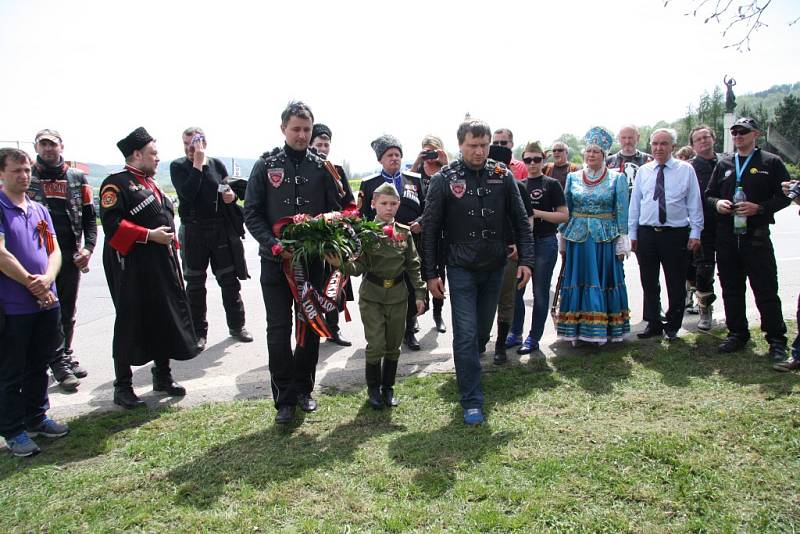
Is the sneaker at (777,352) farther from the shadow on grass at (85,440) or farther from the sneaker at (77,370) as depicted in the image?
the sneaker at (77,370)

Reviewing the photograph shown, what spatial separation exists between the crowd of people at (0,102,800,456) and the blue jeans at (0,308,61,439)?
0.04 ft

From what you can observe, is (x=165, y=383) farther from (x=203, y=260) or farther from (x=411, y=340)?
(x=411, y=340)

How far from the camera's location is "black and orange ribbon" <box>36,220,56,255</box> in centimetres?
458

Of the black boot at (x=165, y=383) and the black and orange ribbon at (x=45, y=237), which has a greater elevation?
the black and orange ribbon at (x=45, y=237)

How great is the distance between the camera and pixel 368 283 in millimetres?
4844

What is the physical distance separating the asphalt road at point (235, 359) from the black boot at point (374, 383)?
607 millimetres

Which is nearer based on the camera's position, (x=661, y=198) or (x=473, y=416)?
(x=473, y=416)

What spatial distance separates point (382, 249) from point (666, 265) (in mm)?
3480

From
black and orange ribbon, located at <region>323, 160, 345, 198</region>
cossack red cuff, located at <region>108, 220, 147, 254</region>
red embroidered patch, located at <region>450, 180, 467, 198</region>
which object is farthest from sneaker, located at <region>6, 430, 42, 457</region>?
red embroidered patch, located at <region>450, 180, 467, 198</region>

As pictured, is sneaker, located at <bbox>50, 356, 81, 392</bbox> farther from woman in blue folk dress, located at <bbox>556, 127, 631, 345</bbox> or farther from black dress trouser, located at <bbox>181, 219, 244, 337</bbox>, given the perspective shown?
woman in blue folk dress, located at <bbox>556, 127, 631, 345</bbox>

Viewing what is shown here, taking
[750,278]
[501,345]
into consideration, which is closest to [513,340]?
[501,345]

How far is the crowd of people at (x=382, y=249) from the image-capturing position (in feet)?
14.9

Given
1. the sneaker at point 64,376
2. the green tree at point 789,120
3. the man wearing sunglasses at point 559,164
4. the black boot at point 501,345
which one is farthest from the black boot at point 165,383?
the green tree at point 789,120

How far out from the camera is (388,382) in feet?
A: 16.2
